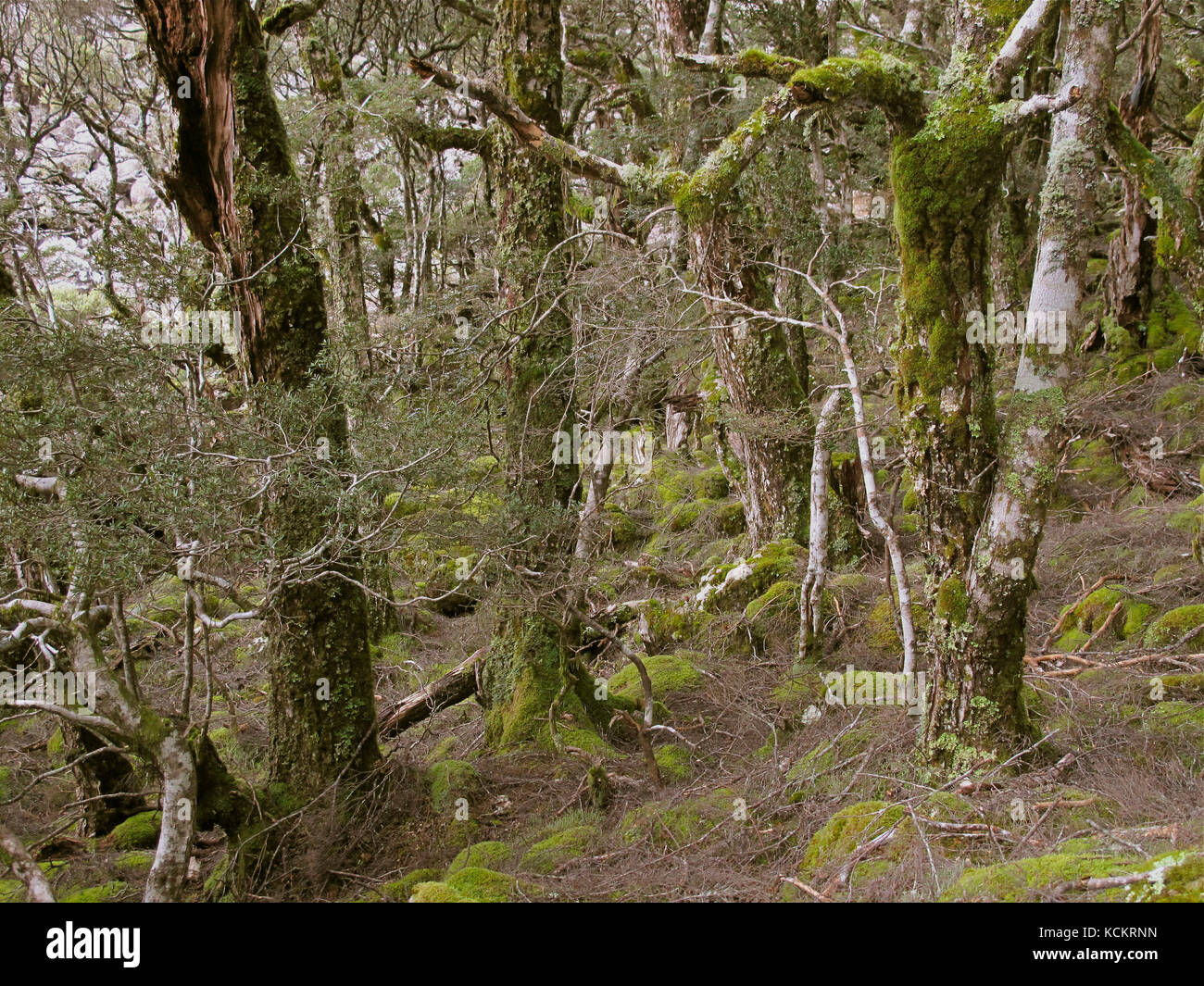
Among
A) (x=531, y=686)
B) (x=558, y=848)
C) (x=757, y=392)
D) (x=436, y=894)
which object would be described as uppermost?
(x=757, y=392)

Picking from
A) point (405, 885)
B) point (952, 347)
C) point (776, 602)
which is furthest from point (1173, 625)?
point (405, 885)

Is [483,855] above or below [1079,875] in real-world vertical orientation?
below

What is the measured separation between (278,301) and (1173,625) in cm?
671

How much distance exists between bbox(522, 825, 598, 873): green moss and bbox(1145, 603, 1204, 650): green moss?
4320 mm

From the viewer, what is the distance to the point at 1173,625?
20.2 ft

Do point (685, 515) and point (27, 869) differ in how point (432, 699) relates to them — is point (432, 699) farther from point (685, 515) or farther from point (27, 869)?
point (685, 515)

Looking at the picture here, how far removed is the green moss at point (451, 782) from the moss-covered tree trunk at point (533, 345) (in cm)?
54

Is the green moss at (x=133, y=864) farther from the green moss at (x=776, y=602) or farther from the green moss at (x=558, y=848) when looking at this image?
the green moss at (x=776, y=602)

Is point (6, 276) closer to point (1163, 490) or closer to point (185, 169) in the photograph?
point (185, 169)

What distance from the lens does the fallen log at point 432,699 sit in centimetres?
684

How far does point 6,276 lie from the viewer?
7531 millimetres

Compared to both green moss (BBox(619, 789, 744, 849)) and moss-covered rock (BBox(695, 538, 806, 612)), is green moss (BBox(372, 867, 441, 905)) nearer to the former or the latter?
green moss (BBox(619, 789, 744, 849))

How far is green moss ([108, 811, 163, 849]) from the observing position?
231 inches

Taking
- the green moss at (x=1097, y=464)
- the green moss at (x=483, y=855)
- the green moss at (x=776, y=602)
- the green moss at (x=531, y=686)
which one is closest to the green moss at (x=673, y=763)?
the green moss at (x=531, y=686)
